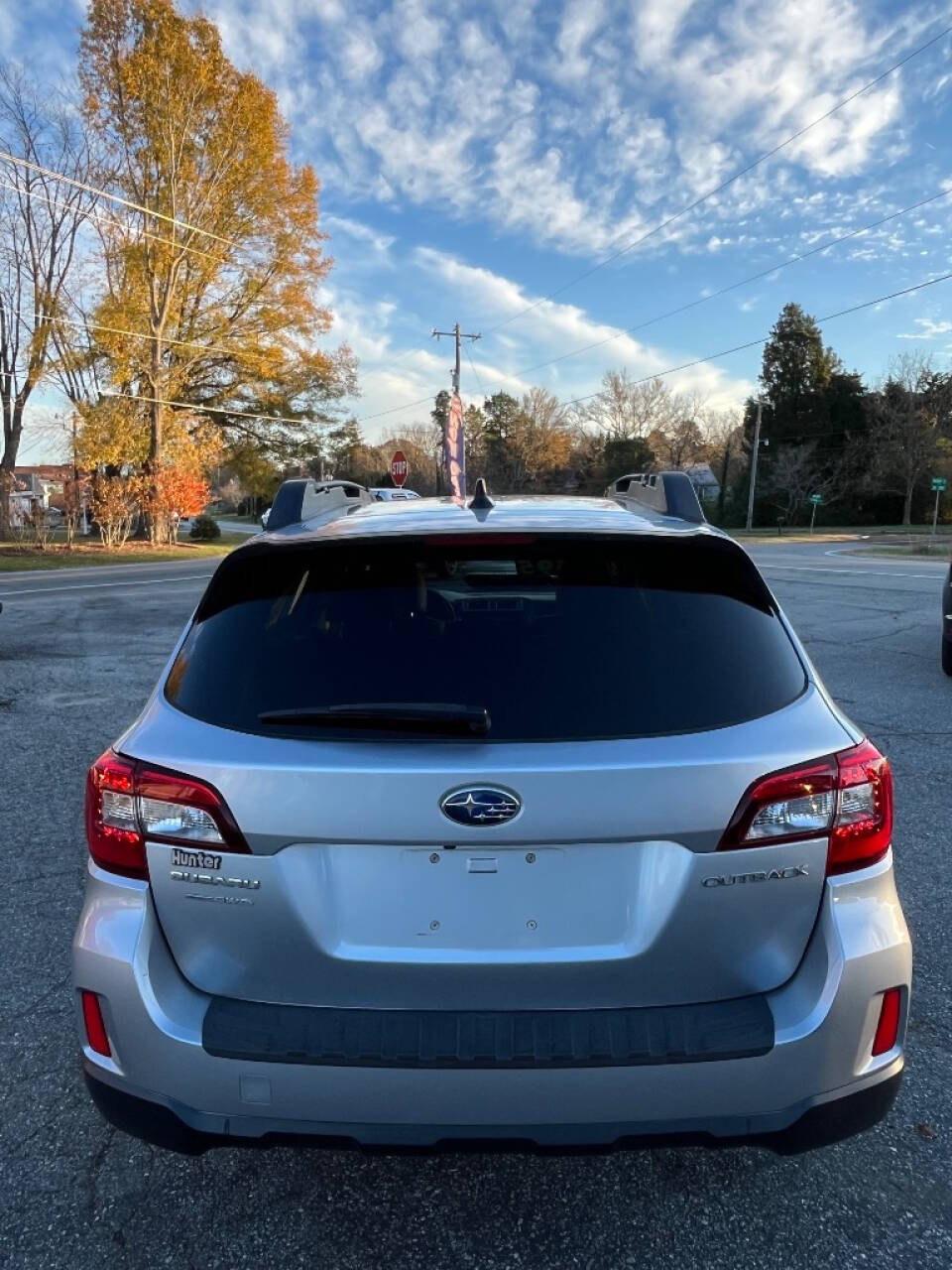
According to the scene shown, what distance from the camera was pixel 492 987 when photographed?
1762 millimetres

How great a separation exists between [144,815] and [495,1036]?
87 cm

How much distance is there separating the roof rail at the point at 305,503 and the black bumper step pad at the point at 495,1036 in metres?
1.35

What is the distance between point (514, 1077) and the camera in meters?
1.70

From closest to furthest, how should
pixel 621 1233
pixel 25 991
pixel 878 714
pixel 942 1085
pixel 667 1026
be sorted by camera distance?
pixel 667 1026 < pixel 621 1233 < pixel 942 1085 < pixel 25 991 < pixel 878 714

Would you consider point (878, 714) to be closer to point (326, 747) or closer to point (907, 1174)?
point (907, 1174)

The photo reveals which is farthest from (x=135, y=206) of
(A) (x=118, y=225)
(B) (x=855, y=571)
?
(B) (x=855, y=571)

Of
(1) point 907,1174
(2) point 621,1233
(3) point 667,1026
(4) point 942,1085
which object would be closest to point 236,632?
(3) point 667,1026

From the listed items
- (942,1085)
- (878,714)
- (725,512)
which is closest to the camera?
(942,1085)

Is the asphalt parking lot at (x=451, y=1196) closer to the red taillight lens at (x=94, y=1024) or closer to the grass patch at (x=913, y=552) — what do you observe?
the red taillight lens at (x=94, y=1024)

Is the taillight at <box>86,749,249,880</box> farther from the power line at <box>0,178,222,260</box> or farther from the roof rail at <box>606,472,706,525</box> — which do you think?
the power line at <box>0,178,222,260</box>

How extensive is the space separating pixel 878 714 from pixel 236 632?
6.15 m

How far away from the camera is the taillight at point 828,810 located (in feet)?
5.77

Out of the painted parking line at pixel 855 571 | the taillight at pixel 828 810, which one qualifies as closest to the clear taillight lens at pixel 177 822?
the taillight at pixel 828 810

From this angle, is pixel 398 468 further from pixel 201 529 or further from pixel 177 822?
pixel 177 822
